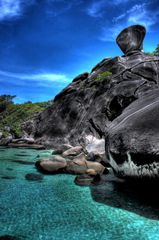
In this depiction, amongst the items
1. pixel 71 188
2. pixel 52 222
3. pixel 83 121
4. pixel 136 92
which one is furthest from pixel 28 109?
pixel 52 222

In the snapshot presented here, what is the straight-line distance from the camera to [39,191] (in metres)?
9.87

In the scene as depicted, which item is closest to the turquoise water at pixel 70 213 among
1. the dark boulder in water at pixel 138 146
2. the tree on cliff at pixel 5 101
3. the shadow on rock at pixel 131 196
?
the shadow on rock at pixel 131 196

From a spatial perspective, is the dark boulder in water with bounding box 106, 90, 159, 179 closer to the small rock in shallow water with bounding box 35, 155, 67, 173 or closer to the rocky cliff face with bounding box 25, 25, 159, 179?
the small rock in shallow water with bounding box 35, 155, 67, 173

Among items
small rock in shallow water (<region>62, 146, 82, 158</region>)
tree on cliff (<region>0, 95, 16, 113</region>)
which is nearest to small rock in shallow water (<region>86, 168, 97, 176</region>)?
small rock in shallow water (<region>62, 146, 82, 158</region>)

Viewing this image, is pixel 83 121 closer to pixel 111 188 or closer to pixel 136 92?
pixel 136 92

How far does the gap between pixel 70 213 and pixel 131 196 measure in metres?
2.75

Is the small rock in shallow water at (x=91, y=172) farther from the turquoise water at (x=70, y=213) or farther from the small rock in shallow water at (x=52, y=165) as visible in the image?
the small rock in shallow water at (x=52, y=165)

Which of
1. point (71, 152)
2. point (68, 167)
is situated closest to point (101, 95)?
point (71, 152)

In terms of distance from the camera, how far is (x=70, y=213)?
7.53m

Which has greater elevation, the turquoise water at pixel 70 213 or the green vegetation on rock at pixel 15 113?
the green vegetation on rock at pixel 15 113

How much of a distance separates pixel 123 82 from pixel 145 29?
33.7 ft

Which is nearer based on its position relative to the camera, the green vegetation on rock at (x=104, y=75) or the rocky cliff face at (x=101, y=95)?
the rocky cliff face at (x=101, y=95)

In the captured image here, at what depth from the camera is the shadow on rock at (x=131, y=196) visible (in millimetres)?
7834

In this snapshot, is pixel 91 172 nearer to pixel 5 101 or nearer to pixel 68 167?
pixel 68 167
